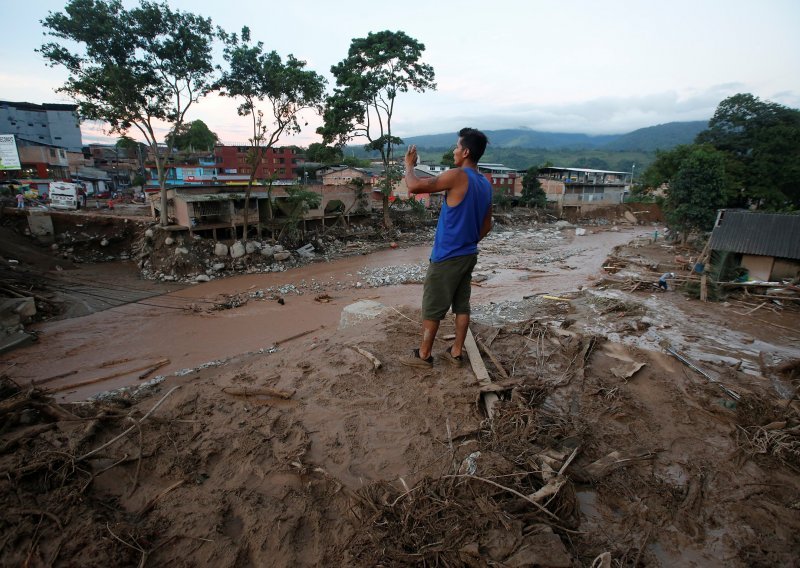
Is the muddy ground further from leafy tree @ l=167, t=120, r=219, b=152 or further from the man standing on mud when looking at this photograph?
leafy tree @ l=167, t=120, r=219, b=152

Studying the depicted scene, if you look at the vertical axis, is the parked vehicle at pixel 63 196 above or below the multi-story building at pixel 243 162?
below

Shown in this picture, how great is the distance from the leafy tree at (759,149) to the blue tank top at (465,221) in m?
25.7

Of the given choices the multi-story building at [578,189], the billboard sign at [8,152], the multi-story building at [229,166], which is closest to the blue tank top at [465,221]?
the billboard sign at [8,152]

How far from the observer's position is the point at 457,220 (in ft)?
9.92

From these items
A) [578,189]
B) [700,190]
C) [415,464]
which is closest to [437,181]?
[415,464]

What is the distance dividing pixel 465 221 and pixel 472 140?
660 mm

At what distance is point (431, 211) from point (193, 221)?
17530mm

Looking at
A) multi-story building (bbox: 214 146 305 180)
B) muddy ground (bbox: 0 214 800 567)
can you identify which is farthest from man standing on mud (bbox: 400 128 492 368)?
multi-story building (bbox: 214 146 305 180)

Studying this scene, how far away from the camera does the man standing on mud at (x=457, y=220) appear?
297cm

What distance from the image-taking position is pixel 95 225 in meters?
17.3

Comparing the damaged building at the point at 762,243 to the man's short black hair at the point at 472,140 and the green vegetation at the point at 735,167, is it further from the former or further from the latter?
the man's short black hair at the point at 472,140

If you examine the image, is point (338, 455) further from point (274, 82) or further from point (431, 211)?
point (431, 211)

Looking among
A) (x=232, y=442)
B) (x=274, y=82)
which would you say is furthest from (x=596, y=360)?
(x=274, y=82)

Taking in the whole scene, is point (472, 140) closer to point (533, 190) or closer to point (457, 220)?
point (457, 220)
